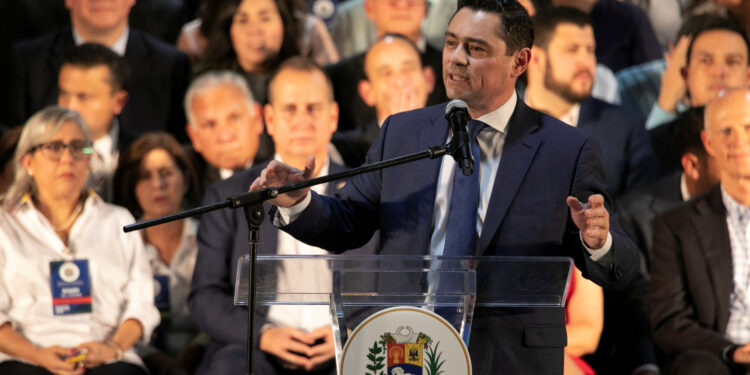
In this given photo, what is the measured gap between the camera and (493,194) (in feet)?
6.43

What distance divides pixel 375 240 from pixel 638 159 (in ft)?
4.55

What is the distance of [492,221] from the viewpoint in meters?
1.94

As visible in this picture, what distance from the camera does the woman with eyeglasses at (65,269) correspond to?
3.39 m

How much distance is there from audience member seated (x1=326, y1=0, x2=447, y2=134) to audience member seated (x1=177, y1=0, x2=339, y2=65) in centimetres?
19

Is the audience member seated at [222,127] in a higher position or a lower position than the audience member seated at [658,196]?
higher

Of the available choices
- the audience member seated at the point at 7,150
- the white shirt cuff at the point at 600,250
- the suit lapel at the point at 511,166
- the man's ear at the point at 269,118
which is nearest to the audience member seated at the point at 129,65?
the audience member seated at the point at 7,150

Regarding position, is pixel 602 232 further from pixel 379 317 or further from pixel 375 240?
pixel 375 240

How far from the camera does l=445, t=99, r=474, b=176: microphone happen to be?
66.0 inches

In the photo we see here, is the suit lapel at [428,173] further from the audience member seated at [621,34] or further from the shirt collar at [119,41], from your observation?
the shirt collar at [119,41]

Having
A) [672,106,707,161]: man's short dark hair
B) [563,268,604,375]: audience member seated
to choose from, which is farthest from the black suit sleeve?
[672,106,707,161]: man's short dark hair

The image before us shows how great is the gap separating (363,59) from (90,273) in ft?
4.97

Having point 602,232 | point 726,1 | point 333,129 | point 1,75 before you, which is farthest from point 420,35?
point 602,232

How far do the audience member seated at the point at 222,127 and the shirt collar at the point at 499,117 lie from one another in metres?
2.17

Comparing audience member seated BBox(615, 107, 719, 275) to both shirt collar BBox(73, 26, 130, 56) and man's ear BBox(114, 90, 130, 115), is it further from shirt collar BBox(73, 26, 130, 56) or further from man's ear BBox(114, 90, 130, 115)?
shirt collar BBox(73, 26, 130, 56)
